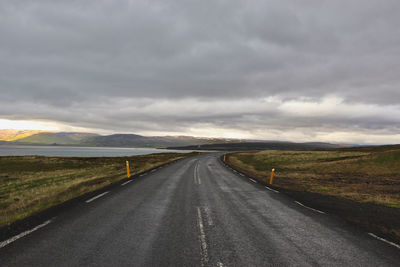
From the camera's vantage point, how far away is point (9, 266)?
4020 mm

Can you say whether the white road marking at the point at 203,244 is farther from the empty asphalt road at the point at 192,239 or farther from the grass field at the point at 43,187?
the grass field at the point at 43,187

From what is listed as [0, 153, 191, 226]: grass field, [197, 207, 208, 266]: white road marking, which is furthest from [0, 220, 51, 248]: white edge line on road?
[197, 207, 208, 266]: white road marking

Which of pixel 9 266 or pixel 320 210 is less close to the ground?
pixel 9 266

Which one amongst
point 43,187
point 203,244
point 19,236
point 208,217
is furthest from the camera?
point 43,187

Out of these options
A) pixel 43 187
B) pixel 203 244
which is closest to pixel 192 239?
pixel 203 244

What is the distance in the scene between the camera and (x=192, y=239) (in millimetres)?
5414

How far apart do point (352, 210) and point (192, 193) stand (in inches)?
290

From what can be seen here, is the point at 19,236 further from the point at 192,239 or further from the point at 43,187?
the point at 43,187

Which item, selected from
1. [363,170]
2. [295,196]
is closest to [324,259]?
[295,196]

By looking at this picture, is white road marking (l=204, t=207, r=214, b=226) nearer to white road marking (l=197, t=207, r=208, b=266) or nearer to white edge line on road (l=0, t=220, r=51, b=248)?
white road marking (l=197, t=207, r=208, b=266)

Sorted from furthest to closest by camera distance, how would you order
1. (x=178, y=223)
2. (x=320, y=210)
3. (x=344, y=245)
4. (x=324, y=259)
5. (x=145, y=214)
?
(x=320, y=210) < (x=145, y=214) < (x=178, y=223) < (x=344, y=245) < (x=324, y=259)

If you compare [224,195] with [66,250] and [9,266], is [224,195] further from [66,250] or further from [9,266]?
[9,266]

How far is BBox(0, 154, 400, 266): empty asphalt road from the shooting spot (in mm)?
4426

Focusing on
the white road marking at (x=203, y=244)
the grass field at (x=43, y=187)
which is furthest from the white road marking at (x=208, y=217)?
the grass field at (x=43, y=187)
